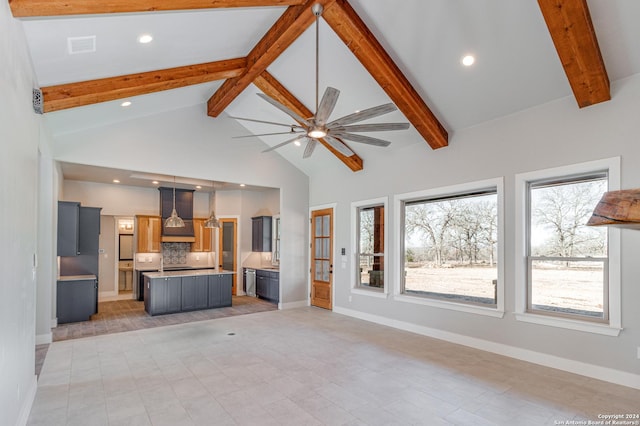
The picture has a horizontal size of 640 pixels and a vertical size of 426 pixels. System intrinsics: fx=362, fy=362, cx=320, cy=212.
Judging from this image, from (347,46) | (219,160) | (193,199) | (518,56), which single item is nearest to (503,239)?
(518,56)

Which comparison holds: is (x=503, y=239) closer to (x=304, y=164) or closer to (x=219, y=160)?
(x=304, y=164)

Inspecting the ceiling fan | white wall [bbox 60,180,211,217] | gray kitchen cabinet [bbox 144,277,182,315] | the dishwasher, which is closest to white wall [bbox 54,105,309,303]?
white wall [bbox 60,180,211,217]

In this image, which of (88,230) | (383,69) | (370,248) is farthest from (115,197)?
(383,69)

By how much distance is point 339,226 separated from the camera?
25.6 feet

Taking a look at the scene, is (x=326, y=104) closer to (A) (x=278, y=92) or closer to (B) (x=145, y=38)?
(B) (x=145, y=38)

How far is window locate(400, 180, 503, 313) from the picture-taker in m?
5.25

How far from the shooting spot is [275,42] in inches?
187

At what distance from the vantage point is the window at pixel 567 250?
13.6 ft

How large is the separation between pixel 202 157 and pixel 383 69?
4038 mm

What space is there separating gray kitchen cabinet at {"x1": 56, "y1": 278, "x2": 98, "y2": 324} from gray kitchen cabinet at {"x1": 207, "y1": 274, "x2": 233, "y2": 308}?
218 centimetres

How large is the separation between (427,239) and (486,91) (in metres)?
2.55

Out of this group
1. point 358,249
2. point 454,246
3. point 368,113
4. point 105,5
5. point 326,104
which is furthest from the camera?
point 358,249

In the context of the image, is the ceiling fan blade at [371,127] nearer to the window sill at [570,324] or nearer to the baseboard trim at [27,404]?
the window sill at [570,324]

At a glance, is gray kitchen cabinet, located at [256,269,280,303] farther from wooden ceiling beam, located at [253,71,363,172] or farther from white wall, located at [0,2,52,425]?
white wall, located at [0,2,52,425]
